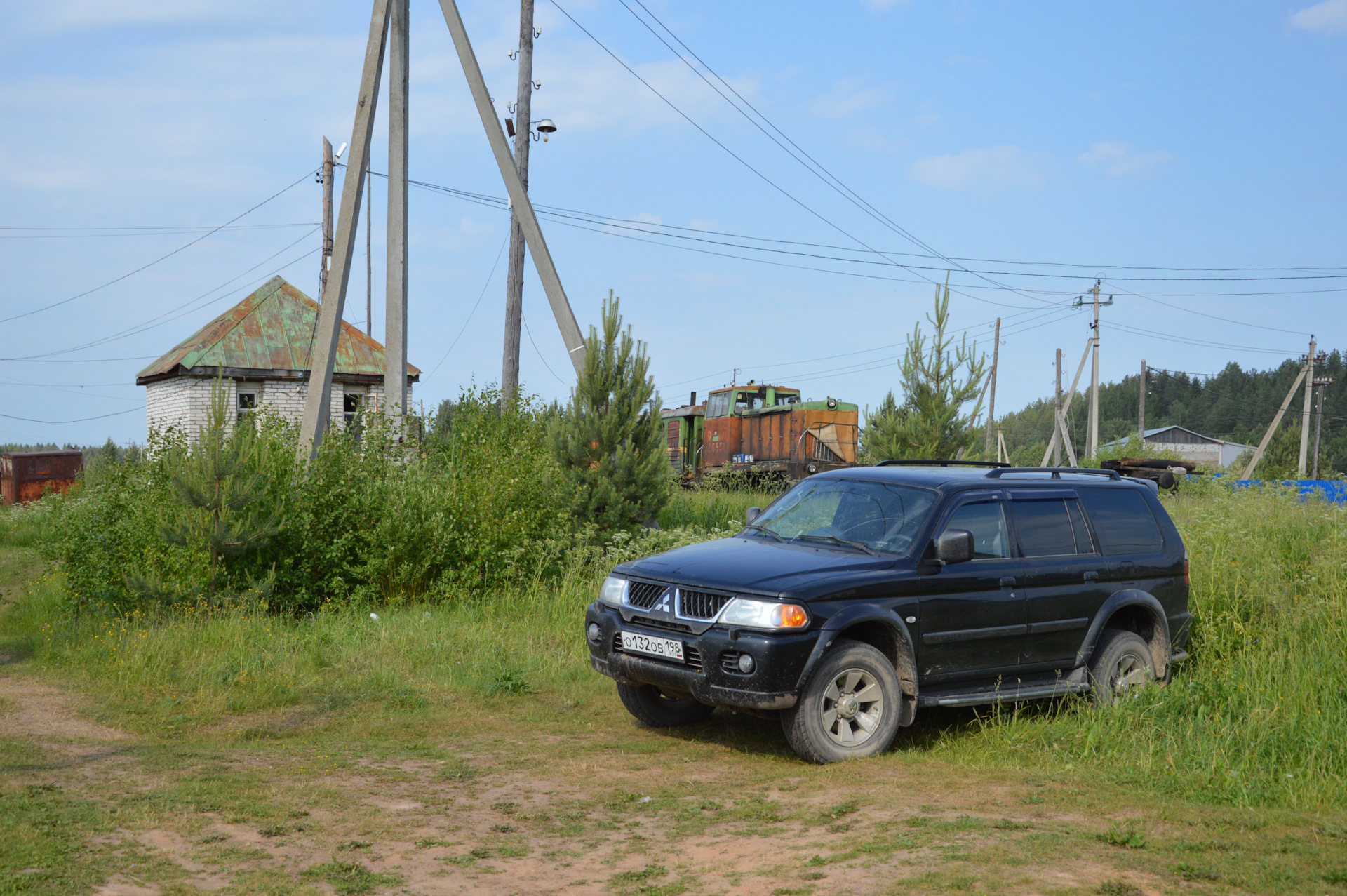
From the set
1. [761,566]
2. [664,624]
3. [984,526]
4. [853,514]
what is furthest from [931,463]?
[664,624]

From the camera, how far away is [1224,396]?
109 meters

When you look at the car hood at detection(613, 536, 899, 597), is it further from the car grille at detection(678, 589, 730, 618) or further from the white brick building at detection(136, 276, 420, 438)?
the white brick building at detection(136, 276, 420, 438)

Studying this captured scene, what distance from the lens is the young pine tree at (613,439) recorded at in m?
13.4

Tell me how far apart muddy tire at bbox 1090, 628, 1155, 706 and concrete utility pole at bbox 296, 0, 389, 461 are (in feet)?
32.9

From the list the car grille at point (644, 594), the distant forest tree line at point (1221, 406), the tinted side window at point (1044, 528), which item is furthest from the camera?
the distant forest tree line at point (1221, 406)

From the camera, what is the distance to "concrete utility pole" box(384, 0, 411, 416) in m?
15.3

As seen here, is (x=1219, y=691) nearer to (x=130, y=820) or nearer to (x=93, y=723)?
(x=130, y=820)

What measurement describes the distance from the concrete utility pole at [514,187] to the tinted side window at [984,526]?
8.69 meters

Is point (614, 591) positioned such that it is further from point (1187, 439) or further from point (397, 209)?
point (1187, 439)

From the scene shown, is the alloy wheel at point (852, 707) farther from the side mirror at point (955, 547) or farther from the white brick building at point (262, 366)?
the white brick building at point (262, 366)

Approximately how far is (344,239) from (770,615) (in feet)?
35.0

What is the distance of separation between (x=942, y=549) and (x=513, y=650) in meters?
4.66

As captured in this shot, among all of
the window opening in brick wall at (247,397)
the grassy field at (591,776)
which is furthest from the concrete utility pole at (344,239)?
the window opening in brick wall at (247,397)

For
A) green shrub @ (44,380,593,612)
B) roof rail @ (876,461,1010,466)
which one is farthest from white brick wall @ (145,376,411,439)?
roof rail @ (876,461,1010,466)
